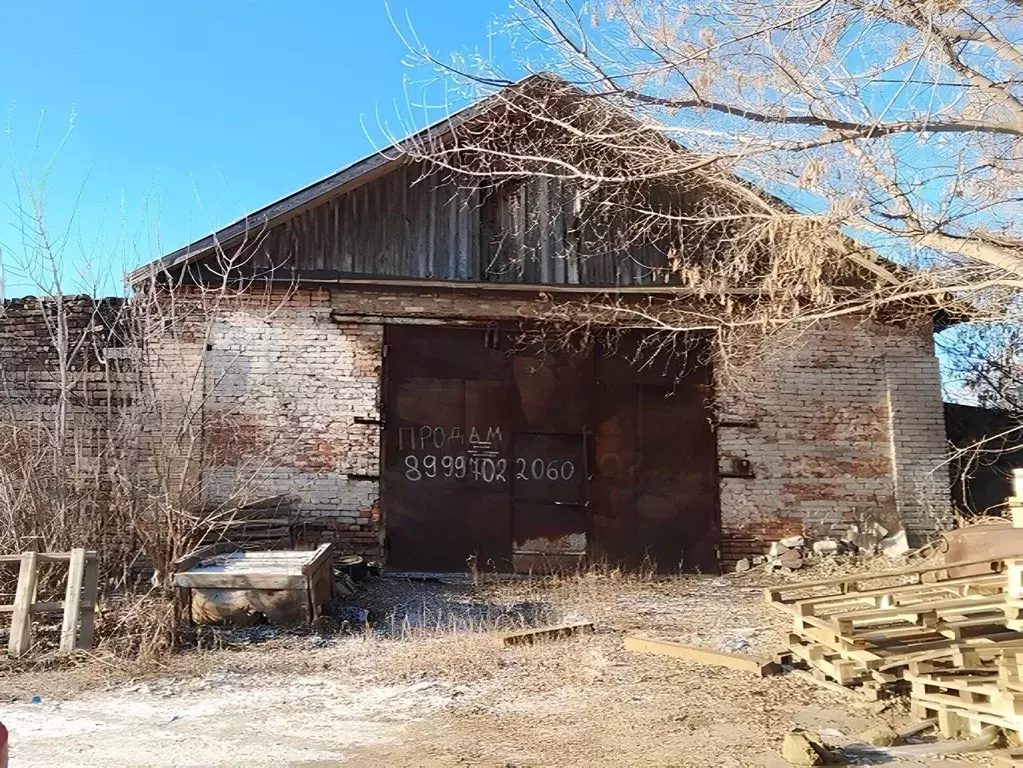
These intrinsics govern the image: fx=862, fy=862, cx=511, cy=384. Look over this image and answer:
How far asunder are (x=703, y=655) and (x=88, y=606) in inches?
182

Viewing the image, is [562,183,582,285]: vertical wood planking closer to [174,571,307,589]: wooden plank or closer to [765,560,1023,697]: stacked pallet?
[174,571,307,589]: wooden plank

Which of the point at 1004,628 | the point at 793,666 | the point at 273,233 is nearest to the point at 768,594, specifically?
the point at 793,666

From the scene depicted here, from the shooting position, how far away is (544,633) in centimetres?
689

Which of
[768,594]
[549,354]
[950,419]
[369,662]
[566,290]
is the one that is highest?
[566,290]

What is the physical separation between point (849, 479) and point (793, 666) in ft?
17.6

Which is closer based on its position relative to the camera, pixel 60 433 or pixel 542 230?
pixel 60 433

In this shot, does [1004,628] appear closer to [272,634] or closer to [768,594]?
[768,594]

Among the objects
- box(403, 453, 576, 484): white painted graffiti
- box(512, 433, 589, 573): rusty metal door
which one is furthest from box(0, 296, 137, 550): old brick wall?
box(512, 433, 589, 573): rusty metal door

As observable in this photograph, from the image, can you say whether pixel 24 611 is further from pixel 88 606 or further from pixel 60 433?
pixel 60 433

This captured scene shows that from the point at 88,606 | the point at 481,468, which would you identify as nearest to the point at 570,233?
the point at 481,468

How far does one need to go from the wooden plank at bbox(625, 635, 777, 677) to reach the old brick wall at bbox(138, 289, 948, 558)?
14.5ft

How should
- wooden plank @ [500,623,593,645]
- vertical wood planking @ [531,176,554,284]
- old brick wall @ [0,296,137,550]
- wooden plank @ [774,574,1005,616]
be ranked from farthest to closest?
vertical wood planking @ [531,176,554,284] → old brick wall @ [0,296,137,550] → wooden plank @ [500,623,593,645] → wooden plank @ [774,574,1005,616]

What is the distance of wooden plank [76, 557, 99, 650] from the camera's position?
6496mm

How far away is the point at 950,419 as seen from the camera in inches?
460
